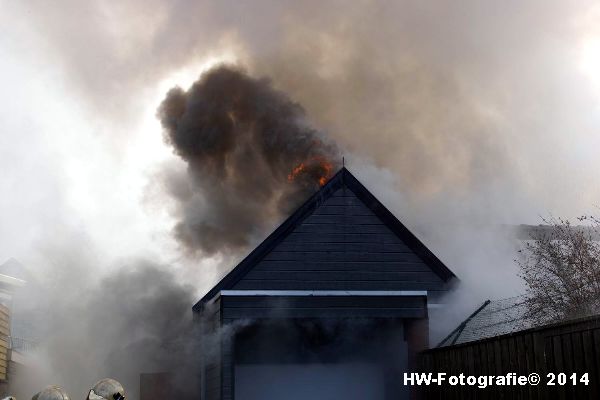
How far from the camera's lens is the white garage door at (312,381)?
2111 centimetres

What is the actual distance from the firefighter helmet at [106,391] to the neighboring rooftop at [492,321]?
9404 mm

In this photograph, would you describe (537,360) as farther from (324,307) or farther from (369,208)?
(369,208)

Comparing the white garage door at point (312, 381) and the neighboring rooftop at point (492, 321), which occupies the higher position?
the neighboring rooftop at point (492, 321)

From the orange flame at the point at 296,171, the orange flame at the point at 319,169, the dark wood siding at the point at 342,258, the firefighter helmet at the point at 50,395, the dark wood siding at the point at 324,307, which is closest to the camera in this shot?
the firefighter helmet at the point at 50,395

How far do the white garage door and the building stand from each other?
3 cm

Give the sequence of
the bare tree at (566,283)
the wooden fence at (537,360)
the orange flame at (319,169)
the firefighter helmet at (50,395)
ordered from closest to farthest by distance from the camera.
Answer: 1. the firefighter helmet at (50,395)
2. the wooden fence at (537,360)
3. the bare tree at (566,283)
4. the orange flame at (319,169)

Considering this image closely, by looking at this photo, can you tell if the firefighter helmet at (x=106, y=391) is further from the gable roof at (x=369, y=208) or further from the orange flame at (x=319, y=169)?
the orange flame at (x=319, y=169)

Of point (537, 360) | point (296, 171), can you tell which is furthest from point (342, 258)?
point (537, 360)

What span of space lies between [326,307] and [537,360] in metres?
6.85

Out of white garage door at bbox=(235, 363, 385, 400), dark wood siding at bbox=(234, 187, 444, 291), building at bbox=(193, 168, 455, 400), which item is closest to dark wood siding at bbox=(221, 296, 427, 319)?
building at bbox=(193, 168, 455, 400)

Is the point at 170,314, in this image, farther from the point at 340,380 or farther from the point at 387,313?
the point at 387,313

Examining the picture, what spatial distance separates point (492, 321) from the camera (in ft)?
61.9

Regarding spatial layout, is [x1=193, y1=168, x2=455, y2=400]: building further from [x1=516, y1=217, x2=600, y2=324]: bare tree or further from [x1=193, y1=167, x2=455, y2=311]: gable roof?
[x1=516, y1=217, x2=600, y2=324]: bare tree

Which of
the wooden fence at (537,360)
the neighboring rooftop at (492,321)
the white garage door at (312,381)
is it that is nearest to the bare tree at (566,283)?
the neighboring rooftop at (492,321)
